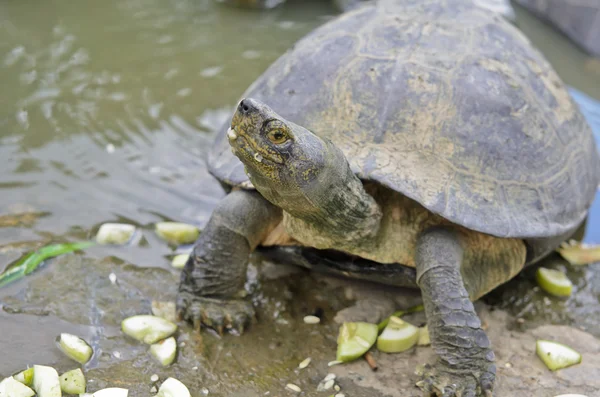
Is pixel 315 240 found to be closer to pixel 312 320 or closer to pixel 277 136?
pixel 312 320

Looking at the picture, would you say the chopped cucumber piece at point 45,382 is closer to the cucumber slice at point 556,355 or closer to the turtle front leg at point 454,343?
the turtle front leg at point 454,343

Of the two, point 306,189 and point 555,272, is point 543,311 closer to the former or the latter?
point 555,272

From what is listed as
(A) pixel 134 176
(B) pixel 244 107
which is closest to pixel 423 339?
(B) pixel 244 107

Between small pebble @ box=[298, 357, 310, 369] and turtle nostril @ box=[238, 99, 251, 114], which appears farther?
small pebble @ box=[298, 357, 310, 369]

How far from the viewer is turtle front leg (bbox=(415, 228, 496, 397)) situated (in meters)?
2.63

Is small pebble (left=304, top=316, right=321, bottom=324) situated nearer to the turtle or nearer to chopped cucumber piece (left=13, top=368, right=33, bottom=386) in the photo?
the turtle

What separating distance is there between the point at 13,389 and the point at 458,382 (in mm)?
1916

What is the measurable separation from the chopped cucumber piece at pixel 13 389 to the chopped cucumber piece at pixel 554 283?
114 inches

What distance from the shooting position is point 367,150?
115 inches

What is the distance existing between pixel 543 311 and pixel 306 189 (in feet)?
6.29

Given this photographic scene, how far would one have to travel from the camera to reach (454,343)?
2.64m

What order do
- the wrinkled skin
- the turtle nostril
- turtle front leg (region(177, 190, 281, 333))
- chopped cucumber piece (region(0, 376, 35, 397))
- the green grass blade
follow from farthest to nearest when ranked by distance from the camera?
the green grass blade → turtle front leg (region(177, 190, 281, 333)) → chopped cucumber piece (region(0, 376, 35, 397)) → the wrinkled skin → the turtle nostril

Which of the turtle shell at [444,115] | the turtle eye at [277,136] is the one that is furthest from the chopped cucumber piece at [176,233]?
the turtle eye at [277,136]

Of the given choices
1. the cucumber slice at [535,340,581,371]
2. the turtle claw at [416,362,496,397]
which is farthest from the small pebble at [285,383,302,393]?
the cucumber slice at [535,340,581,371]
